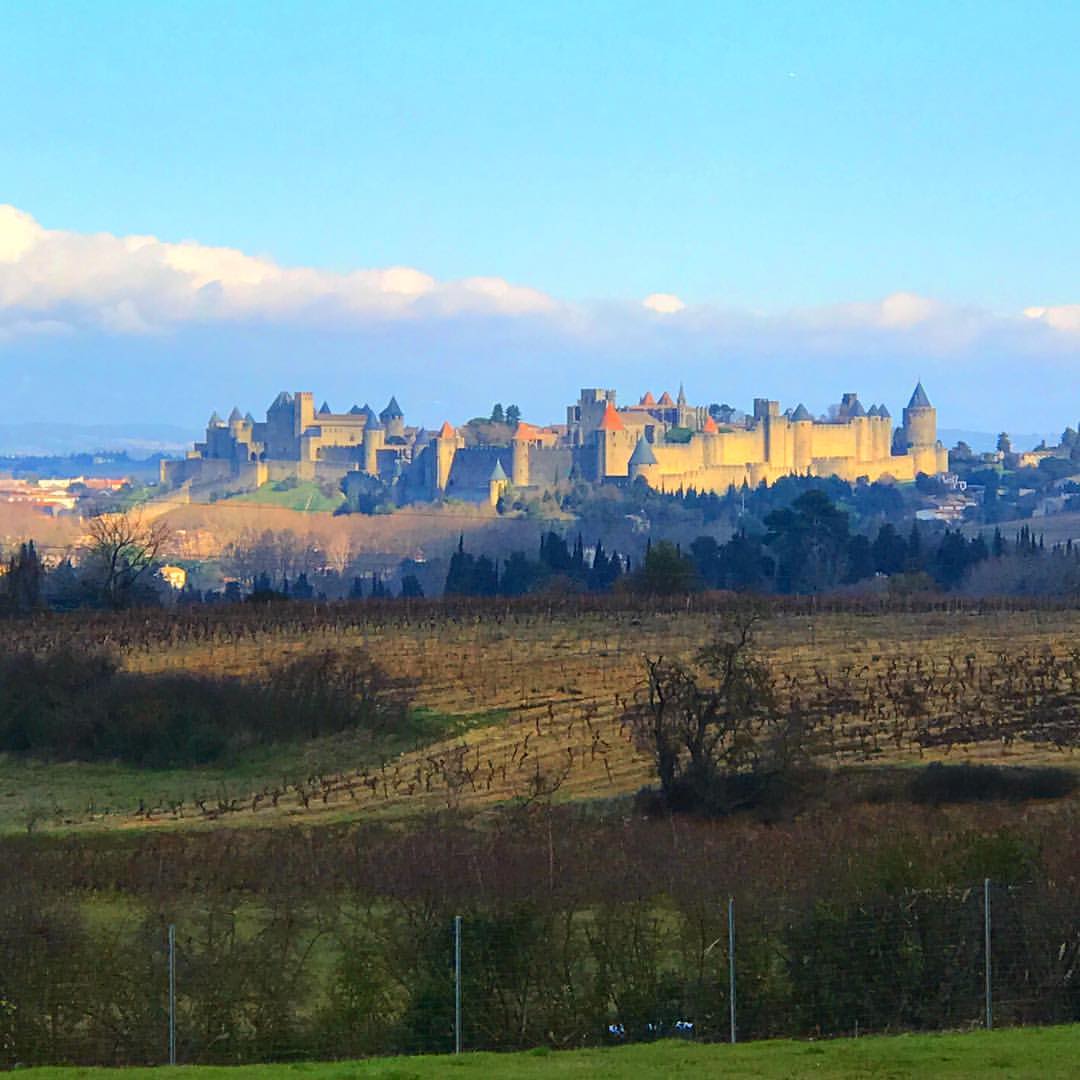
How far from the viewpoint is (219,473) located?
174 metres

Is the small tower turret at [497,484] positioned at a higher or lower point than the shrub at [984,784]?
higher

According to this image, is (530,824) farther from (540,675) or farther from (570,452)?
(570,452)

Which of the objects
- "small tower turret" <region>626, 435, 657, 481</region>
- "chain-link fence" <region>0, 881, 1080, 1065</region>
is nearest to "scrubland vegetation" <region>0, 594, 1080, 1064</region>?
"chain-link fence" <region>0, 881, 1080, 1065</region>

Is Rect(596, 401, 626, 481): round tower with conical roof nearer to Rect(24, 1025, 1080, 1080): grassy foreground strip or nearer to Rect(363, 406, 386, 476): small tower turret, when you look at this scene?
Rect(363, 406, 386, 476): small tower turret

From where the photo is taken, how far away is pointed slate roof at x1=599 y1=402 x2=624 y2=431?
167 metres

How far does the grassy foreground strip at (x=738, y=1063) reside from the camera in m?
10.5

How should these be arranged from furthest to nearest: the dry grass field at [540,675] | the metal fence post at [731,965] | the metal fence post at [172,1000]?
the dry grass field at [540,675], the metal fence post at [731,965], the metal fence post at [172,1000]

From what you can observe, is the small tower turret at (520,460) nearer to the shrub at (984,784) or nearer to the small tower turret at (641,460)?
the small tower turret at (641,460)

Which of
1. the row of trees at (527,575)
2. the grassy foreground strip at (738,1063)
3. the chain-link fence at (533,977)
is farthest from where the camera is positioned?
the row of trees at (527,575)

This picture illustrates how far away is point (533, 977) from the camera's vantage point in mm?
12633

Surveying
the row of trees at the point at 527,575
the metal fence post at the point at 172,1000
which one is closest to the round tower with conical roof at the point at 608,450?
the row of trees at the point at 527,575

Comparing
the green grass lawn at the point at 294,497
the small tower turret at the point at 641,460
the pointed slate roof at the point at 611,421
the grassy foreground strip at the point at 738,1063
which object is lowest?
the grassy foreground strip at the point at 738,1063

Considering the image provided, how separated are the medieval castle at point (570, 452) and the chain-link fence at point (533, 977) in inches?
5253

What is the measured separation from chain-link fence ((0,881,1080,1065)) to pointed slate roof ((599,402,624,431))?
152 meters
